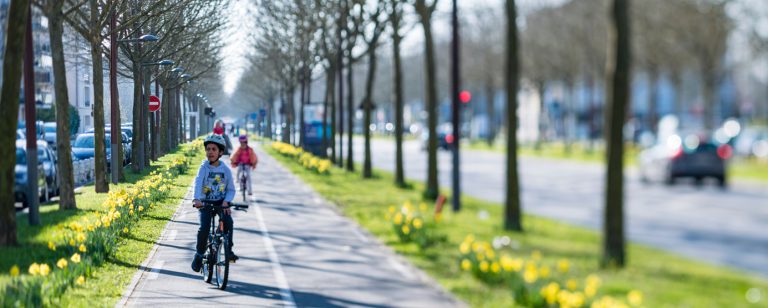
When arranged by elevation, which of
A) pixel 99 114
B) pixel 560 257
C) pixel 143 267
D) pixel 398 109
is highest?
pixel 398 109

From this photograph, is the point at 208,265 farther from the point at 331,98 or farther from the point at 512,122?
the point at 331,98

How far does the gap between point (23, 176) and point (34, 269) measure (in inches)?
31.1

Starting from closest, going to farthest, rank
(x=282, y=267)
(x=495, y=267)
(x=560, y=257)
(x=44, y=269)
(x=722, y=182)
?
(x=44, y=269)
(x=282, y=267)
(x=495, y=267)
(x=560, y=257)
(x=722, y=182)

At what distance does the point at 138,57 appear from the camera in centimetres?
806

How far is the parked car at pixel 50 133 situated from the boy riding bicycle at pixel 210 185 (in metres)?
1.18

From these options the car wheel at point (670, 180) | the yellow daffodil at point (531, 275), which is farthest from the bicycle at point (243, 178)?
the car wheel at point (670, 180)

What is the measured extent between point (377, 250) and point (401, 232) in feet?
5.40

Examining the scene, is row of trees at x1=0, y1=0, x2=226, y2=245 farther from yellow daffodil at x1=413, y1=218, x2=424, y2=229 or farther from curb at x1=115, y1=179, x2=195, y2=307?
yellow daffodil at x1=413, y1=218, x2=424, y2=229

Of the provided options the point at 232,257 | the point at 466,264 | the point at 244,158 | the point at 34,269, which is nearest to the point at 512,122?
the point at 466,264

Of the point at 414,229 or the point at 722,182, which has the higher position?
the point at 414,229

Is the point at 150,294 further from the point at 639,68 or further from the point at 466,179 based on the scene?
the point at 639,68

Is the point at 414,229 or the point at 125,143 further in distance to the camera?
the point at 414,229

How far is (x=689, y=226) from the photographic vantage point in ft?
74.3

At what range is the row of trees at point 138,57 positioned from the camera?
8.03m
